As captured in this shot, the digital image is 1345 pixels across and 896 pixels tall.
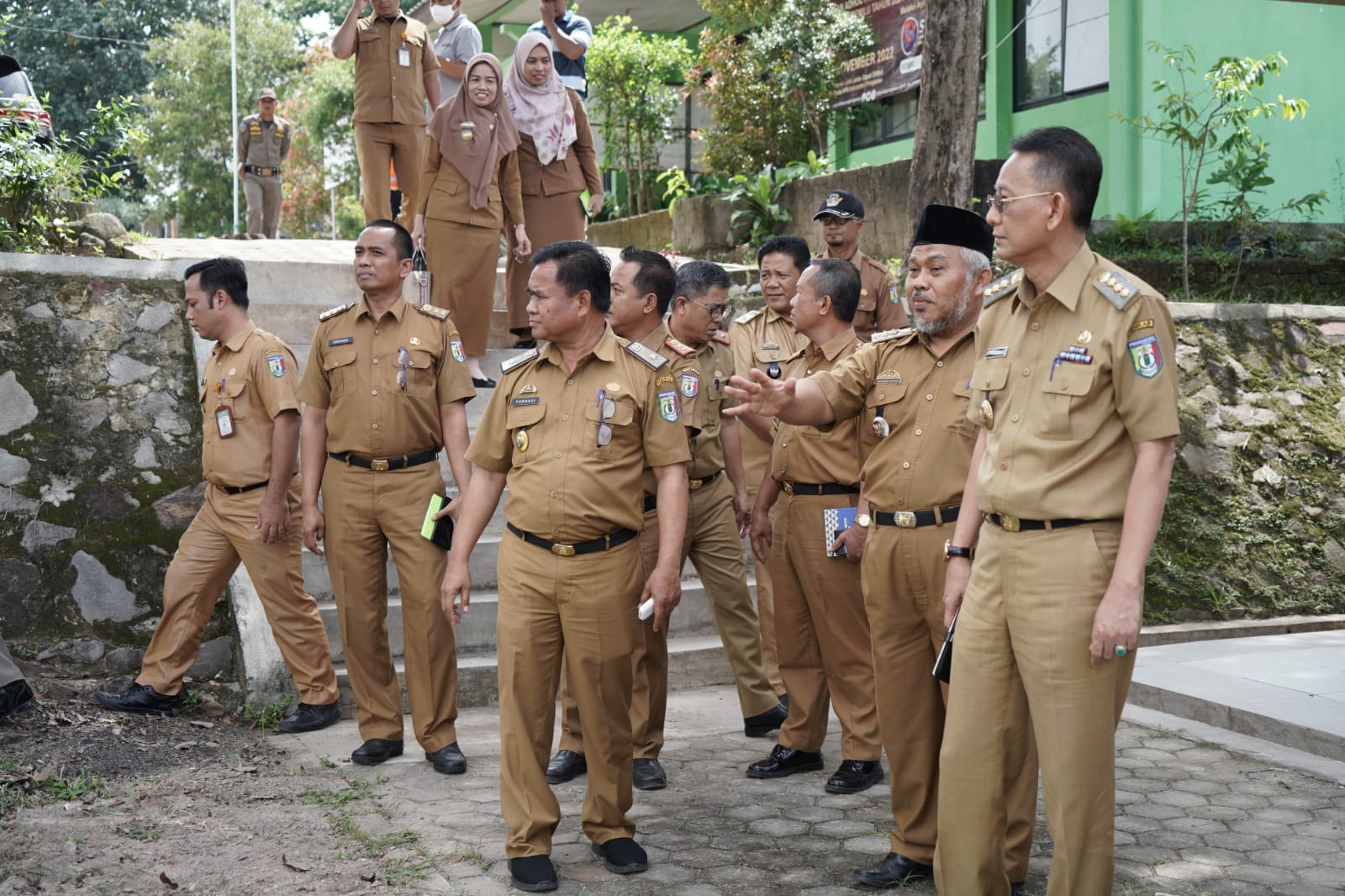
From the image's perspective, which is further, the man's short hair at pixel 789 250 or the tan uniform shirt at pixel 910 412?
the man's short hair at pixel 789 250

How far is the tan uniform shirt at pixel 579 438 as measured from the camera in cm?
433

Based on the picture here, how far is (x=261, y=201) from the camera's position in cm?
1471

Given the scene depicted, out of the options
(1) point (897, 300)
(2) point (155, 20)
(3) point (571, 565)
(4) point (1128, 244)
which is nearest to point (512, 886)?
(3) point (571, 565)

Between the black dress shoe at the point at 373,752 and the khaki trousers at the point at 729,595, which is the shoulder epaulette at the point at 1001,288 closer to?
the khaki trousers at the point at 729,595

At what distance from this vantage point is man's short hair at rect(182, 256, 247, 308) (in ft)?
20.5

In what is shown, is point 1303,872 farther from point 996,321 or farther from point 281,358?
point 281,358

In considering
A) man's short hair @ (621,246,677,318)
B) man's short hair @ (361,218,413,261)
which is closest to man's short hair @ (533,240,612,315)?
man's short hair @ (621,246,677,318)

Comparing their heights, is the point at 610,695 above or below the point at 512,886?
above

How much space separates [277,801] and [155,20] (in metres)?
35.5

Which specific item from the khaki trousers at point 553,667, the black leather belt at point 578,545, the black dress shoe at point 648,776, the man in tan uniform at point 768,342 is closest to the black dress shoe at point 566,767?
the black dress shoe at point 648,776

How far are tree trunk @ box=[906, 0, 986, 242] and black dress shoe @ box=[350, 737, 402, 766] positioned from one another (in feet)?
17.2

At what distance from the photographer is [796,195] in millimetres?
13023

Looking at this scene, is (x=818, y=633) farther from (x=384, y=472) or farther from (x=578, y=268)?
(x=384, y=472)

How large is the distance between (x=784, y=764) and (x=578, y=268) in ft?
7.49
